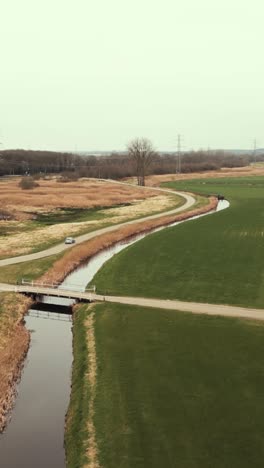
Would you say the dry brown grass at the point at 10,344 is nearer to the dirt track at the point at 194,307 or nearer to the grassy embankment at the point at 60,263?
the grassy embankment at the point at 60,263

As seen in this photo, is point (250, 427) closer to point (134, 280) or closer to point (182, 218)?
point (134, 280)

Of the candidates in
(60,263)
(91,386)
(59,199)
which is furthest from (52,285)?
(59,199)

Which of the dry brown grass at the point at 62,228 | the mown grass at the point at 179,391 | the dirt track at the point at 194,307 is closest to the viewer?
the mown grass at the point at 179,391

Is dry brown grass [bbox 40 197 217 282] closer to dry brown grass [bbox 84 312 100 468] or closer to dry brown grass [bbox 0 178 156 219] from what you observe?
dry brown grass [bbox 84 312 100 468]

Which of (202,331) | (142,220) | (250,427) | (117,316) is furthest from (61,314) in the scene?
(142,220)

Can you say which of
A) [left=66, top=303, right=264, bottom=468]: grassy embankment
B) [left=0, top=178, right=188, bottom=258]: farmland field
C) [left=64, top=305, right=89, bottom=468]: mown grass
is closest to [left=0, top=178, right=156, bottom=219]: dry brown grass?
[left=0, top=178, right=188, bottom=258]: farmland field

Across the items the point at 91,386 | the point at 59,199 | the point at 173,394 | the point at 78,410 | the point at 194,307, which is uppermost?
the point at 59,199

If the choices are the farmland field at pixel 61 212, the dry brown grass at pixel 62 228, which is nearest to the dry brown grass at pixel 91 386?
the farmland field at pixel 61 212

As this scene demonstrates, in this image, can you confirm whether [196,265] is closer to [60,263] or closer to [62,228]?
[60,263]
